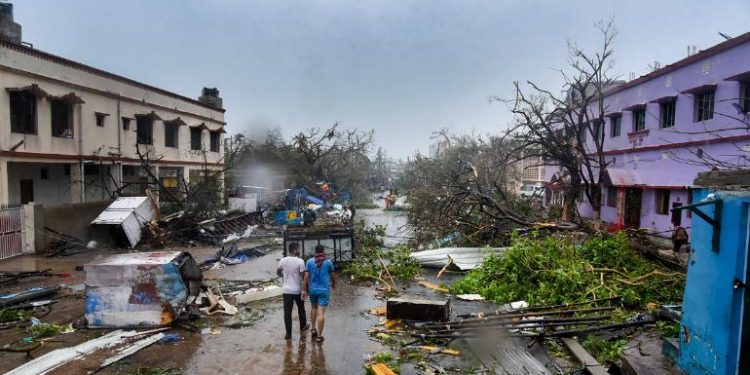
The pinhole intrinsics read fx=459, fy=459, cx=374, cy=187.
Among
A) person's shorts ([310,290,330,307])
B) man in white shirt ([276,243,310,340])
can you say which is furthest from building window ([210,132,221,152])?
person's shorts ([310,290,330,307])

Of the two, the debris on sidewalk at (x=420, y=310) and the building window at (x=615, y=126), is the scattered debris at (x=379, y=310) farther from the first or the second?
the building window at (x=615, y=126)

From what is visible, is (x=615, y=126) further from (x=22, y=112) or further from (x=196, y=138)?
(x=22, y=112)

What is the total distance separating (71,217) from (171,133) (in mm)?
11832

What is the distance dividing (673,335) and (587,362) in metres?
1.23

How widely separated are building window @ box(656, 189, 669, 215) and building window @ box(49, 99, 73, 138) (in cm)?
2489

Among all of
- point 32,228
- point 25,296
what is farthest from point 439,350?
point 32,228

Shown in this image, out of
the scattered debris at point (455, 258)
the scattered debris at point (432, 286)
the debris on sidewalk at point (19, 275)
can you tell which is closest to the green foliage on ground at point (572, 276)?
the scattered debris at point (432, 286)

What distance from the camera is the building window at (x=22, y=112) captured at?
662 inches

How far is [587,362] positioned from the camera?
589 centimetres

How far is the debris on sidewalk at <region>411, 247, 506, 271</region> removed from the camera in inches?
521

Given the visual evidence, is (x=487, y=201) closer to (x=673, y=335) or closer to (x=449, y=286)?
(x=449, y=286)

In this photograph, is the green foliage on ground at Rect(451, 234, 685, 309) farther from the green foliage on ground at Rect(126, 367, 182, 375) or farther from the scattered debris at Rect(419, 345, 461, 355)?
the green foliage on ground at Rect(126, 367, 182, 375)

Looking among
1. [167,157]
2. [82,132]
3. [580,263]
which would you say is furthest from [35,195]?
[580,263]

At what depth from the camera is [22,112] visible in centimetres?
1730
